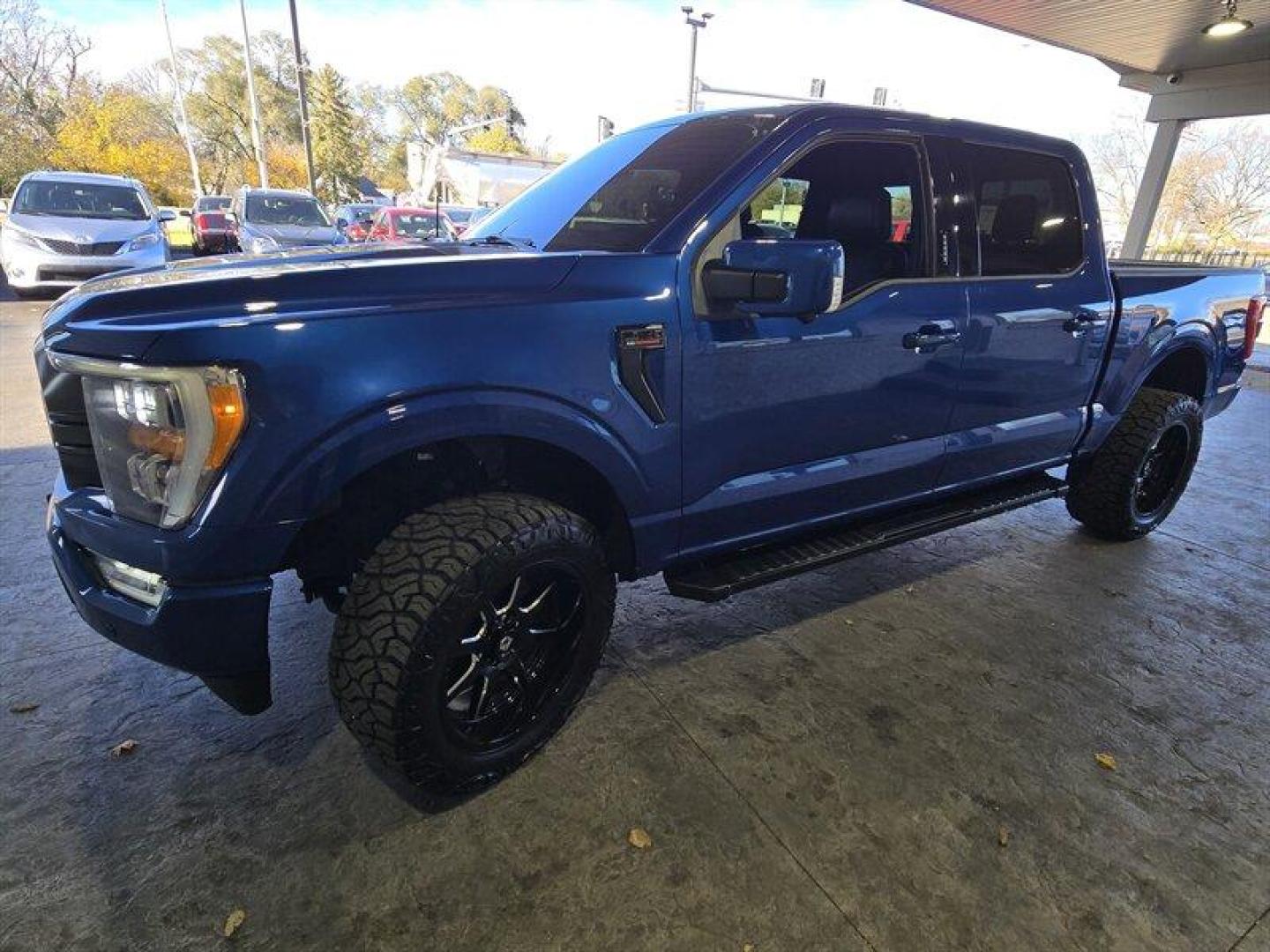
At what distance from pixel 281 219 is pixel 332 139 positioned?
48895 mm

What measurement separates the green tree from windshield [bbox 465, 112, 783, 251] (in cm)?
5647

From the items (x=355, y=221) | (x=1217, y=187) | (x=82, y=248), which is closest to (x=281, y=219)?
(x=355, y=221)

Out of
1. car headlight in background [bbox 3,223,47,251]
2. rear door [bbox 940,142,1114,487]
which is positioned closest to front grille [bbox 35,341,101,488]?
rear door [bbox 940,142,1114,487]

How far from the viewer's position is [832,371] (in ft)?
7.98

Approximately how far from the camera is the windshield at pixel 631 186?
227 centimetres

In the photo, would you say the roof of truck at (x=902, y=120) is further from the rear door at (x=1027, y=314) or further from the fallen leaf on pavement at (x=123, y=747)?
the fallen leaf on pavement at (x=123, y=747)

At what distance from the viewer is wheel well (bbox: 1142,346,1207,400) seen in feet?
12.8

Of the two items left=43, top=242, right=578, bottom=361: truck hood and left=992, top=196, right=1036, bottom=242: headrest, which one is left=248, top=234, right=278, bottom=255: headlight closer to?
left=43, top=242, right=578, bottom=361: truck hood

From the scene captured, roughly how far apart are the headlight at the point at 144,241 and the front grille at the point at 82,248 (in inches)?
6.7

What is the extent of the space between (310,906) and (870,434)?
86.4 inches

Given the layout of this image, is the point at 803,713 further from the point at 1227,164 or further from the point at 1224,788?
the point at 1227,164

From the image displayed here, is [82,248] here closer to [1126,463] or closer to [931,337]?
[931,337]

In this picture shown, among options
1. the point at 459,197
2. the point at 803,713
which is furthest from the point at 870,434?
the point at 459,197

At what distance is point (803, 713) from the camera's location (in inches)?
96.4
